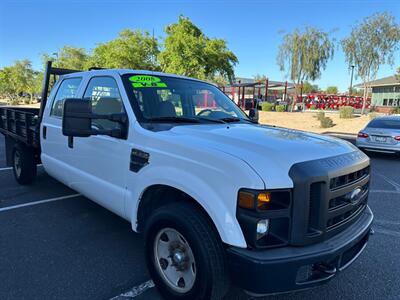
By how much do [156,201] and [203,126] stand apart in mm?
808

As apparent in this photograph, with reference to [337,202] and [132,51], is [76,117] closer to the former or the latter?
[337,202]

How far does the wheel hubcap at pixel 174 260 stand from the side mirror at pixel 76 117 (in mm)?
1051

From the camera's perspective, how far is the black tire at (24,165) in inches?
226

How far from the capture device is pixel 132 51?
3145 centimetres

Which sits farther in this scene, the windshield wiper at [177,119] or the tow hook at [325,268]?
the windshield wiper at [177,119]

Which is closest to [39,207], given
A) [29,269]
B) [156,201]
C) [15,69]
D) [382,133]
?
[29,269]

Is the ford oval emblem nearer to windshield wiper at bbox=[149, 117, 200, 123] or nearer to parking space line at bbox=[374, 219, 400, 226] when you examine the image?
windshield wiper at bbox=[149, 117, 200, 123]

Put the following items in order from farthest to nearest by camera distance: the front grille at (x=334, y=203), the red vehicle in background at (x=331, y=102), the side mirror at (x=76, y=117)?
the red vehicle in background at (x=331, y=102) → the side mirror at (x=76, y=117) → the front grille at (x=334, y=203)

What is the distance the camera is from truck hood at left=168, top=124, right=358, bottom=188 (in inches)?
85.4

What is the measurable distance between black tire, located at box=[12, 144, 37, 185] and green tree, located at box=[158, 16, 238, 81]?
68.3 ft

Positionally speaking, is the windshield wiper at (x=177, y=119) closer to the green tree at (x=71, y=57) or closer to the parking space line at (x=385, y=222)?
the parking space line at (x=385, y=222)

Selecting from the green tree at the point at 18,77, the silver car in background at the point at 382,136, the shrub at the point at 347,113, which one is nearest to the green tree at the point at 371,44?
the shrub at the point at 347,113

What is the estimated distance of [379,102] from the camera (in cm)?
4531

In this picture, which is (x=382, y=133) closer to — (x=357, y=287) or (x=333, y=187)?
(x=357, y=287)
